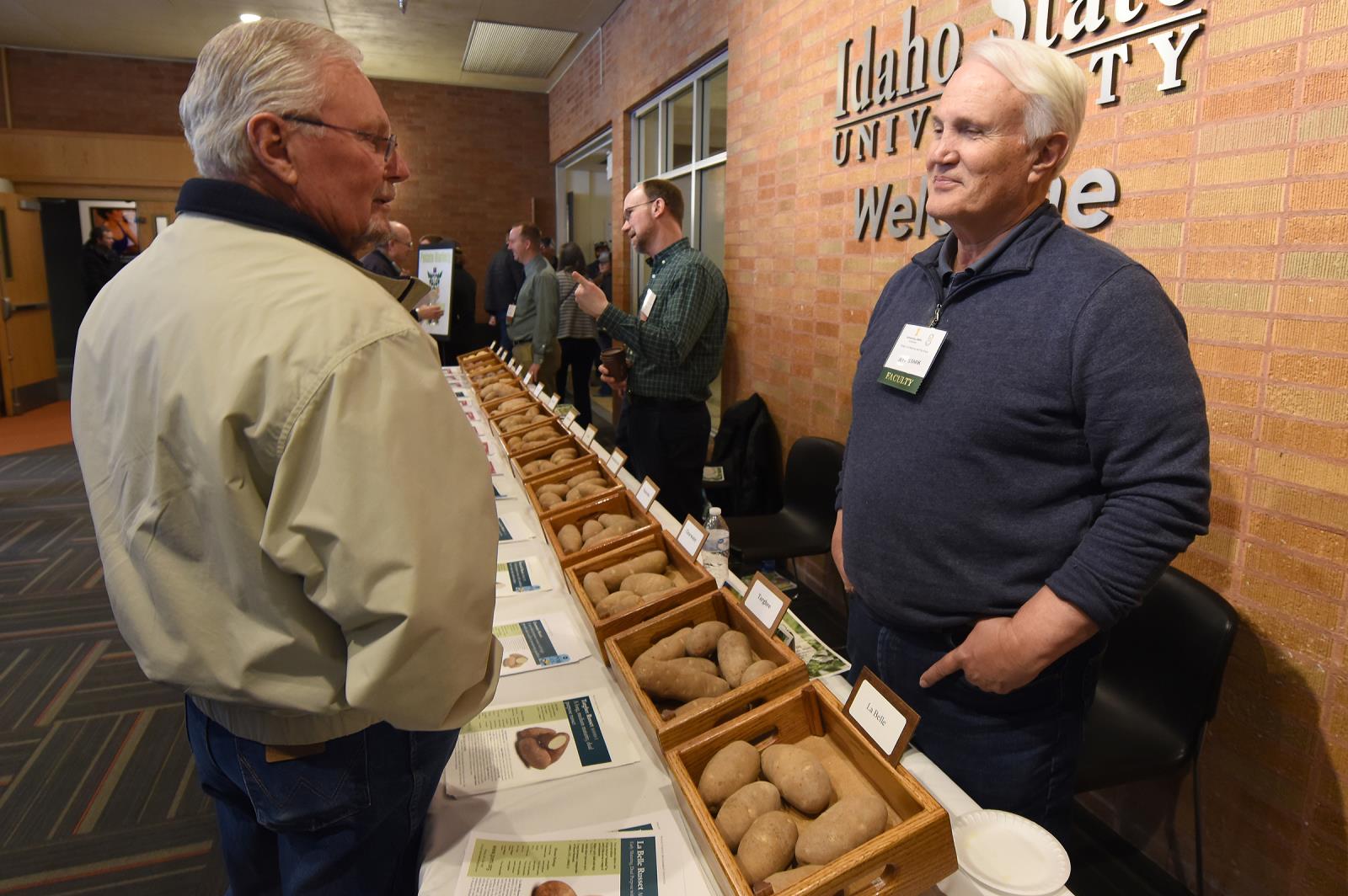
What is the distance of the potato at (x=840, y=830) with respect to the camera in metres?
0.79

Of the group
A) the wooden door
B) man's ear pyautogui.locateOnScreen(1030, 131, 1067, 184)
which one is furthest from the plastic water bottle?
the wooden door

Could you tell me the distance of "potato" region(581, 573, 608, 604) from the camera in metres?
1.38

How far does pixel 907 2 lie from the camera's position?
2.48 metres

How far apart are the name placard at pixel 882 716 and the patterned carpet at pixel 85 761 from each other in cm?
161

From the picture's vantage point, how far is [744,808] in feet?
2.82

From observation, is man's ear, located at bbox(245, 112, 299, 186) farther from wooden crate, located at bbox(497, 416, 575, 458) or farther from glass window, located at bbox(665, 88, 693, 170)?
glass window, located at bbox(665, 88, 693, 170)

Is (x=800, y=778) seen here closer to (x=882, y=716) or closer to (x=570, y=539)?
(x=882, y=716)

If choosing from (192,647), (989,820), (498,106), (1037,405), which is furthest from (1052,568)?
(498,106)

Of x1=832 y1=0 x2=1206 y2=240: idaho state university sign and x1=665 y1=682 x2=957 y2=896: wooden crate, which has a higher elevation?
x1=832 y1=0 x2=1206 y2=240: idaho state university sign

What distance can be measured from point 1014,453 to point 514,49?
7164 millimetres

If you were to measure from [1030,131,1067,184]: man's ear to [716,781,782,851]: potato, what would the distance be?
2.98 ft

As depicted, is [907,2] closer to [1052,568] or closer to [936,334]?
[936,334]

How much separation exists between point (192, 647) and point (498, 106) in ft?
29.5

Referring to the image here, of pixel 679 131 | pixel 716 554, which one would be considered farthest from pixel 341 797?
pixel 679 131
